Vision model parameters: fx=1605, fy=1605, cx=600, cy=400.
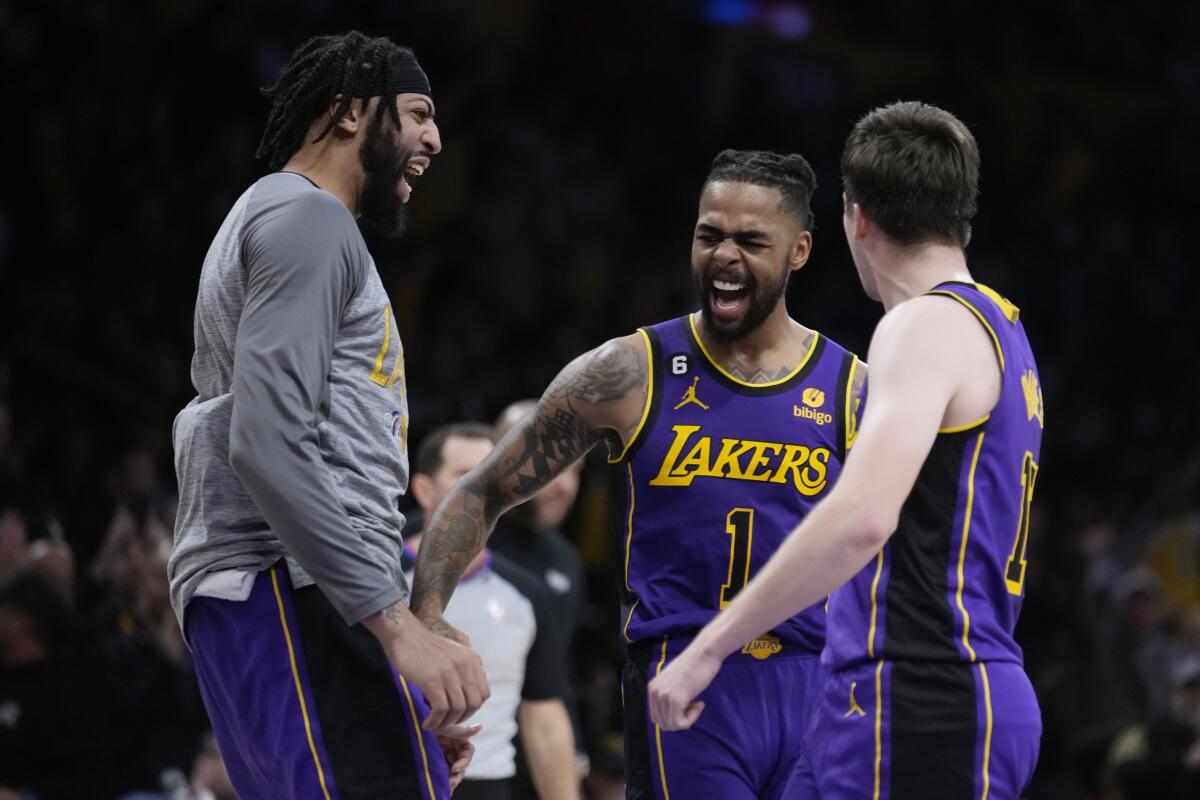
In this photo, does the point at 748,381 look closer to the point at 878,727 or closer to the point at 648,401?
the point at 648,401

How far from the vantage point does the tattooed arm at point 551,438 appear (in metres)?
4.30

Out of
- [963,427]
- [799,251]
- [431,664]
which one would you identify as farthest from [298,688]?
[799,251]

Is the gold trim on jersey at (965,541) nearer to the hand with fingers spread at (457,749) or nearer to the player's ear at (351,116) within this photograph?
the hand with fingers spread at (457,749)

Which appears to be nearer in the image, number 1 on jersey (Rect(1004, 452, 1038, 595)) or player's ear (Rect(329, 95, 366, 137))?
number 1 on jersey (Rect(1004, 452, 1038, 595))

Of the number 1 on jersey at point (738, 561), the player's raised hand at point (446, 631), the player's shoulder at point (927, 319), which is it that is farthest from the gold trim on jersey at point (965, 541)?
the player's raised hand at point (446, 631)

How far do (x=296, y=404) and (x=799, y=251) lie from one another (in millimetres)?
1810

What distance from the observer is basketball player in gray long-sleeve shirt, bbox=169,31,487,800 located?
320 centimetres

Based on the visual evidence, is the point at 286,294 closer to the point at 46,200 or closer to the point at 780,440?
the point at 780,440

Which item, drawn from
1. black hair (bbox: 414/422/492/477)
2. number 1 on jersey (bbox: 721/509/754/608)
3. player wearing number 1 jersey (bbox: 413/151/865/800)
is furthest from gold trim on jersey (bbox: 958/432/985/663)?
black hair (bbox: 414/422/492/477)

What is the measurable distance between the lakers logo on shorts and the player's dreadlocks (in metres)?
1.62

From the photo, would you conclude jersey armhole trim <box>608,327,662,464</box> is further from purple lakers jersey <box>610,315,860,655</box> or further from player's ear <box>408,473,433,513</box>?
player's ear <box>408,473,433,513</box>

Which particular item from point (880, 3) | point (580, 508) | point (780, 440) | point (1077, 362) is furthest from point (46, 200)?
point (880, 3)

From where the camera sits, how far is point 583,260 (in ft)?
45.7

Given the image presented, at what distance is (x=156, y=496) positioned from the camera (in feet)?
28.3
